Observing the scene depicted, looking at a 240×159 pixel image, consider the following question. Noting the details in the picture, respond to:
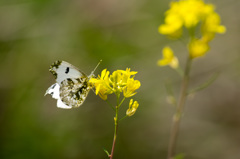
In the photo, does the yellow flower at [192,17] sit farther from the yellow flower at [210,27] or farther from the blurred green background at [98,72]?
the blurred green background at [98,72]

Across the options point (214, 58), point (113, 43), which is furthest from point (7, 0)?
point (214, 58)

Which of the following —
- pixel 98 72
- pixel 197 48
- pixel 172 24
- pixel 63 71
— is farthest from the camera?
pixel 98 72

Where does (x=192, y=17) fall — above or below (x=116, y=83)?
above

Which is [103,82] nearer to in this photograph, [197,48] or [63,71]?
[63,71]

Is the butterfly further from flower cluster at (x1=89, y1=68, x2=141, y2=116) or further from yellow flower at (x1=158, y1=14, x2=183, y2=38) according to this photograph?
yellow flower at (x1=158, y1=14, x2=183, y2=38)

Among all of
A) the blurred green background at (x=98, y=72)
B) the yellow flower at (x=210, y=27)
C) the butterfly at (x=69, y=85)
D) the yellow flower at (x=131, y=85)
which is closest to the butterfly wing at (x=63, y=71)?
the butterfly at (x=69, y=85)

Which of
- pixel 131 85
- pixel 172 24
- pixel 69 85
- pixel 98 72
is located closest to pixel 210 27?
pixel 172 24

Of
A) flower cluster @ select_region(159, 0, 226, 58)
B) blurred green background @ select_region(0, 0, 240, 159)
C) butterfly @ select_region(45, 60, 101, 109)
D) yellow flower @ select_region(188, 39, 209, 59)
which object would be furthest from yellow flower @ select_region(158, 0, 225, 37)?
blurred green background @ select_region(0, 0, 240, 159)
